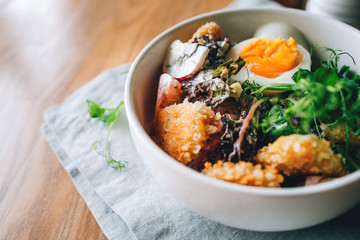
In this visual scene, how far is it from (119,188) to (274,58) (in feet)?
2.79

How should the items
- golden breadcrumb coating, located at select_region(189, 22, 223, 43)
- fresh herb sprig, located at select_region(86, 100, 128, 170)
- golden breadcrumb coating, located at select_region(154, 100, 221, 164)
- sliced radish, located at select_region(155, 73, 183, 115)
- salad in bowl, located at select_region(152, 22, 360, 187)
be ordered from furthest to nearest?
fresh herb sprig, located at select_region(86, 100, 128, 170) → golden breadcrumb coating, located at select_region(189, 22, 223, 43) → sliced radish, located at select_region(155, 73, 183, 115) → golden breadcrumb coating, located at select_region(154, 100, 221, 164) → salad in bowl, located at select_region(152, 22, 360, 187)

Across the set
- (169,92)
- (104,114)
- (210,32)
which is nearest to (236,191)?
(169,92)

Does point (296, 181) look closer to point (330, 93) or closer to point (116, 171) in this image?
point (330, 93)

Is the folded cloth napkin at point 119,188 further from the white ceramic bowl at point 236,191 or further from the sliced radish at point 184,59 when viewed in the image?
the sliced radish at point 184,59

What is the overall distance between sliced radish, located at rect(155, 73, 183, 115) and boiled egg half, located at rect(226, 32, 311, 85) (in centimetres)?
23

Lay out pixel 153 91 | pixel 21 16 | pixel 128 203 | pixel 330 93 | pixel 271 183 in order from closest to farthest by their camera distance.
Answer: pixel 271 183, pixel 330 93, pixel 128 203, pixel 153 91, pixel 21 16

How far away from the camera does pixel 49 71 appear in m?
2.07

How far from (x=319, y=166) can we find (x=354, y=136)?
10.0 inches

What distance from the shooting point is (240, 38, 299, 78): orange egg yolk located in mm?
1316

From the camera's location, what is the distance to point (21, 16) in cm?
258

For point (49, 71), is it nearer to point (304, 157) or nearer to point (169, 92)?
point (169, 92)

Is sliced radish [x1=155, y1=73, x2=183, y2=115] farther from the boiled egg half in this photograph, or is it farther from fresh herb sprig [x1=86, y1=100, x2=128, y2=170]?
fresh herb sprig [x1=86, y1=100, x2=128, y2=170]

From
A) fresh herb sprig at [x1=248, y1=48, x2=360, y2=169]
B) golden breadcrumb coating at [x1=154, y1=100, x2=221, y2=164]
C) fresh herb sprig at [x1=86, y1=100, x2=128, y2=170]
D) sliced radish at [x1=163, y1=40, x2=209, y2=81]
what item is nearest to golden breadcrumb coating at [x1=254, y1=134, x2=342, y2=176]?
fresh herb sprig at [x1=248, y1=48, x2=360, y2=169]

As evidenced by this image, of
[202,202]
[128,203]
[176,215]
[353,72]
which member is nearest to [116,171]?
[128,203]
